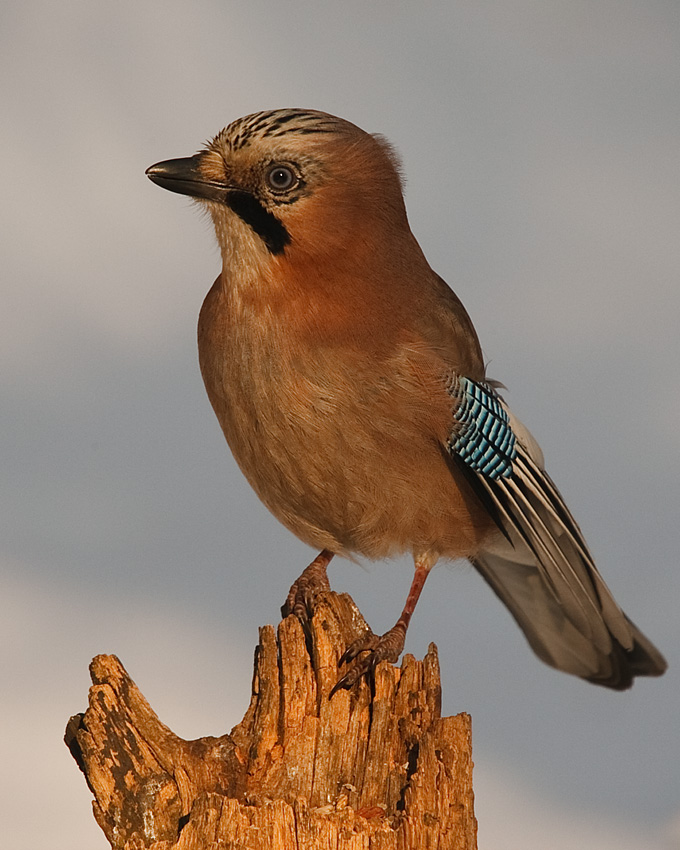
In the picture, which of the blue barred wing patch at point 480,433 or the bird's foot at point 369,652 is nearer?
the bird's foot at point 369,652

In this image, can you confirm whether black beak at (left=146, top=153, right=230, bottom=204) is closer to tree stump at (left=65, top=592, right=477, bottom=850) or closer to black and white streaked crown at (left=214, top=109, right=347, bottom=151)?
black and white streaked crown at (left=214, top=109, right=347, bottom=151)

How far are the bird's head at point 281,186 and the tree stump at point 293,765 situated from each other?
2.05 meters

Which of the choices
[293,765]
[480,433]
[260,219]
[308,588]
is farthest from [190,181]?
[293,765]

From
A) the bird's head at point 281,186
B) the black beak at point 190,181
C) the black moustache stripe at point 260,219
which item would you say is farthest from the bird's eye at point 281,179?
the black beak at point 190,181

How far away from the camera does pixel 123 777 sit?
5.23 metres

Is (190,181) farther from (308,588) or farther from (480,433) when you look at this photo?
(308,588)

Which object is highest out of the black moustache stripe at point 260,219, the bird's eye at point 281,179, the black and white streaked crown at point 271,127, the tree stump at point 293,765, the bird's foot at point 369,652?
the black and white streaked crown at point 271,127

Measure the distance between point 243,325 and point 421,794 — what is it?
2551 mm

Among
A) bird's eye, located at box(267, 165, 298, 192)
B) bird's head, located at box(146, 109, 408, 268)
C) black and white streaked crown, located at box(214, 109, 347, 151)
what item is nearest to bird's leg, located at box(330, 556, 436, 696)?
A: bird's head, located at box(146, 109, 408, 268)

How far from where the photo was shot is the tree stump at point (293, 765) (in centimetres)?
504

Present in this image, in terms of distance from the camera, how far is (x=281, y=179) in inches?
233

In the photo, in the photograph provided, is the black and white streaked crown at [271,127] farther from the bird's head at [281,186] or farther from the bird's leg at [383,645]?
the bird's leg at [383,645]

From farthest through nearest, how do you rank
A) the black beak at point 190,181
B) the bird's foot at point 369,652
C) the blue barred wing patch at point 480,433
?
1. the blue barred wing patch at point 480,433
2. the black beak at point 190,181
3. the bird's foot at point 369,652

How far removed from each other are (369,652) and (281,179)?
2.51m
